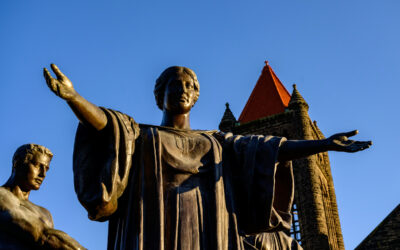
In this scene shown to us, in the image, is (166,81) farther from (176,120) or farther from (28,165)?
(28,165)

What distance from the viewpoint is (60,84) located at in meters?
3.13

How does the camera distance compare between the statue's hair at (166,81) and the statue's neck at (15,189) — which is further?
the statue's hair at (166,81)

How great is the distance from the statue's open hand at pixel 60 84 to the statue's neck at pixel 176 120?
32.6 inches

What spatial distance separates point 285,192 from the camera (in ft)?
12.6

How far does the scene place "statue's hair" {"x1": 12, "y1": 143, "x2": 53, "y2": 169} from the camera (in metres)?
3.27

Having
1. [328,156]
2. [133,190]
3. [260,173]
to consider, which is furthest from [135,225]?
[328,156]

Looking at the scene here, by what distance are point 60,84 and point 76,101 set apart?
0.13m

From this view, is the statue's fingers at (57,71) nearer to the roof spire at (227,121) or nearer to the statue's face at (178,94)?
the statue's face at (178,94)

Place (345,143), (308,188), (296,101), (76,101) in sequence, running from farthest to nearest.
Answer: (296,101), (308,188), (345,143), (76,101)

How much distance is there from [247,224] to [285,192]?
1.15ft

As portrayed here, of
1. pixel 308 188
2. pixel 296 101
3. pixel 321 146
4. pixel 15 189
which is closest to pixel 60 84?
pixel 15 189

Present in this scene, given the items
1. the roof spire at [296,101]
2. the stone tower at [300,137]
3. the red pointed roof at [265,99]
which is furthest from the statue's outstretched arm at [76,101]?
the red pointed roof at [265,99]

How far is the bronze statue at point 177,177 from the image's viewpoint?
3348 millimetres

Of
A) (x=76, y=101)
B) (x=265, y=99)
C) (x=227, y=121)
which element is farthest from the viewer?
(x=265, y=99)
